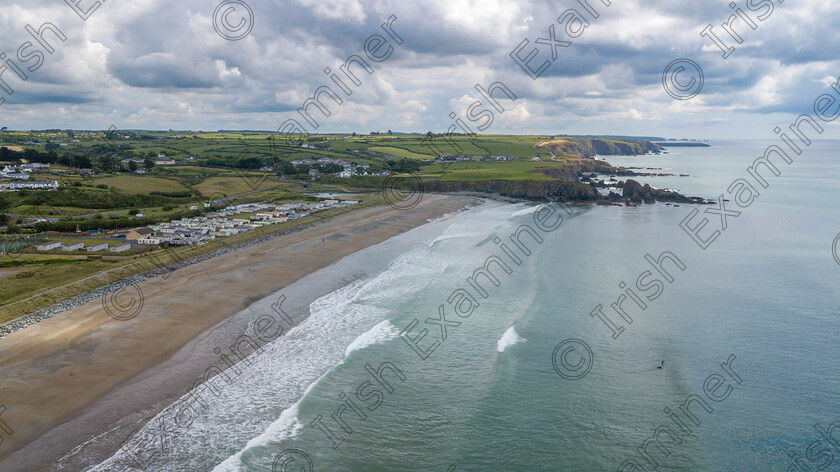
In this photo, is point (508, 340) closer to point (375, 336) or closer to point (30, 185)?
point (375, 336)

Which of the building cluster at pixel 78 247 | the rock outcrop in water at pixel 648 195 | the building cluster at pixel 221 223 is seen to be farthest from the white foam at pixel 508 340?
the rock outcrop in water at pixel 648 195

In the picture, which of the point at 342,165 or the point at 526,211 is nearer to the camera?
the point at 526,211

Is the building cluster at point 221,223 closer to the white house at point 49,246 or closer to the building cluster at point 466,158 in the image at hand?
the white house at point 49,246

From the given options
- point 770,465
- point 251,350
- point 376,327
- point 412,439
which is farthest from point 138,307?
point 770,465

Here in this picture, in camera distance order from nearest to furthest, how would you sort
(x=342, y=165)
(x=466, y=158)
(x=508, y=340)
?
(x=508, y=340) → (x=342, y=165) → (x=466, y=158)

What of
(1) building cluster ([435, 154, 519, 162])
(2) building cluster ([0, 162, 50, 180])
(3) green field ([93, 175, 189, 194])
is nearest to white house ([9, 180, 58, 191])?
(2) building cluster ([0, 162, 50, 180])

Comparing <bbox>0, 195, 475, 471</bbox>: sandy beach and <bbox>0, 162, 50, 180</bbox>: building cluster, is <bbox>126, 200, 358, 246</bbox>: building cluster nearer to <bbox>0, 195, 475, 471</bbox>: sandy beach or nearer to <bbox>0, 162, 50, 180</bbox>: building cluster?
<bbox>0, 195, 475, 471</bbox>: sandy beach

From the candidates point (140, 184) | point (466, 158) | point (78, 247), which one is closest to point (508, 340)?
point (78, 247)
